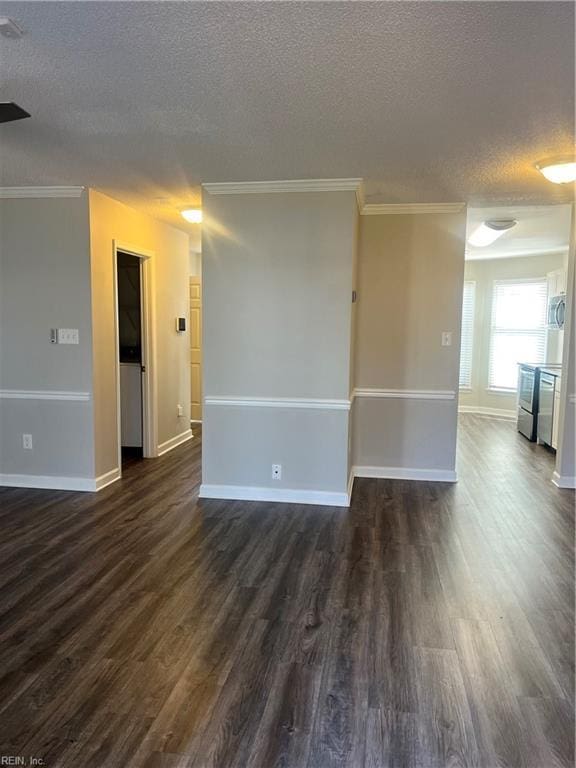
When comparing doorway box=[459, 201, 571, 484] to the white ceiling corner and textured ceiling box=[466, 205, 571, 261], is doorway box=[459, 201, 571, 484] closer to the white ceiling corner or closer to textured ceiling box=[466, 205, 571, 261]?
textured ceiling box=[466, 205, 571, 261]

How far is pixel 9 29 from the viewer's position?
186 cm

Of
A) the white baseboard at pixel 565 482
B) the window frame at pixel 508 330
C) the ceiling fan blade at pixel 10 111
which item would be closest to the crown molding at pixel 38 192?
the ceiling fan blade at pixel 10 111

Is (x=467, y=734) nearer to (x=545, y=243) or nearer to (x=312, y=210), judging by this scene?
(x=312, y=210)

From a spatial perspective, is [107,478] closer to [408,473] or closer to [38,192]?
[38,192]

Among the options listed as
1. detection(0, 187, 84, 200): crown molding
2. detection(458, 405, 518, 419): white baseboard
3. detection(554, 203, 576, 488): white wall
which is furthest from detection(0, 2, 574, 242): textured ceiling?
detection(458, 405, 518, 419): white baseboard

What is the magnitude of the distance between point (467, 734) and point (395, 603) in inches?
34.0

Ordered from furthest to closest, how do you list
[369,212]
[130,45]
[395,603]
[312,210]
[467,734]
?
[369,212]
[312,210]
[395,603]
[130,45]
[467,734]

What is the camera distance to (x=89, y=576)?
2.90 metres

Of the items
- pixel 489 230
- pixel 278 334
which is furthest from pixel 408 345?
pixel 489 230

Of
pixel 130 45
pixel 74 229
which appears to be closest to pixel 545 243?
pixel 74 229

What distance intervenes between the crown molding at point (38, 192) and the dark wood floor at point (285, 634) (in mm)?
2452

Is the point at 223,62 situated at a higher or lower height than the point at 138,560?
higher

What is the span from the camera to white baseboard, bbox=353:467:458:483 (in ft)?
15.6

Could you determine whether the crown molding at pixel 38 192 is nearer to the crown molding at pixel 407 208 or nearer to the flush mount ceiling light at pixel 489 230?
the crown molding at pixel 407 208
